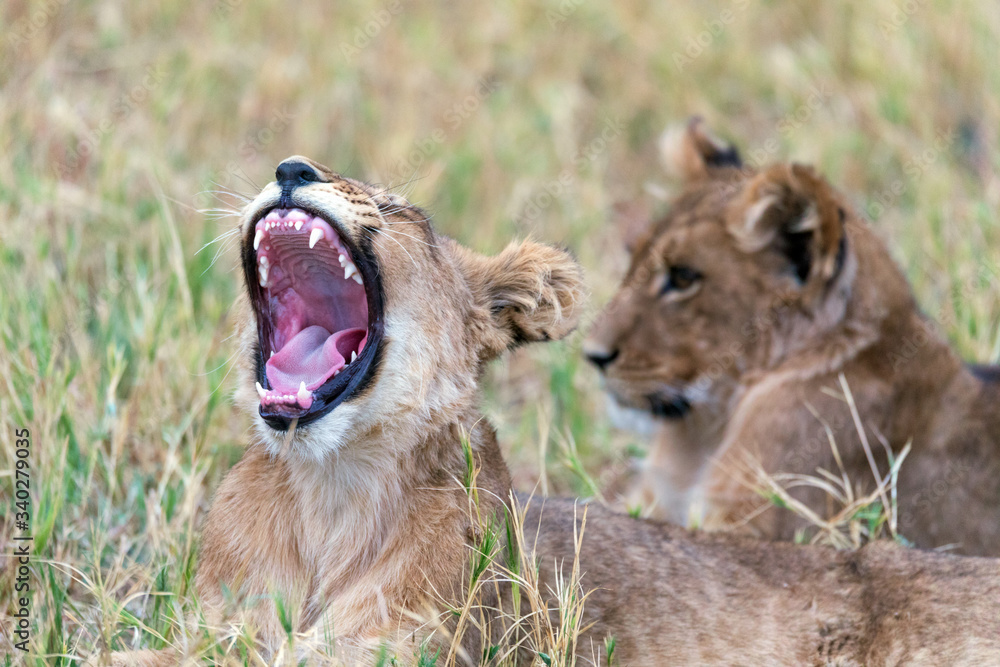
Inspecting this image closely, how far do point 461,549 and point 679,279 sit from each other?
2.37m

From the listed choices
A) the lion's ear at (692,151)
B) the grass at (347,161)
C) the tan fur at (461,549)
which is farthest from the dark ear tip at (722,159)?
the tan fur at (461,549)

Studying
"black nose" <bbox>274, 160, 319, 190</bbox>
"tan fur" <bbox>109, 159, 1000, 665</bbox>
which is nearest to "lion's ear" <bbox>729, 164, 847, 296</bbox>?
"tan fur" <bbox>109, 159, 1000, 665</bbox>

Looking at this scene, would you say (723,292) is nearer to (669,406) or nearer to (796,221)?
(796,221)

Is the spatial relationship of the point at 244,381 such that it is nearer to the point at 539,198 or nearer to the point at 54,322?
the point at 54,322

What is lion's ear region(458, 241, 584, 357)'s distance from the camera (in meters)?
3.89

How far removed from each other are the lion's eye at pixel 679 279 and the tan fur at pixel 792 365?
0.03 metres

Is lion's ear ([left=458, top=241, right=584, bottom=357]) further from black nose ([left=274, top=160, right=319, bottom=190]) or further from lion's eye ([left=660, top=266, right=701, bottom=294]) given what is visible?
lion's eye ([left=660, top=266, right=701, bottom=294])

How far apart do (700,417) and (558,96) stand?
Result: 433 centimetres

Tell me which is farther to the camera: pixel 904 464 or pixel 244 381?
pixel 904 464

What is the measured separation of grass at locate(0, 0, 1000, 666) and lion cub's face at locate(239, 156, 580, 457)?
2.16 ft

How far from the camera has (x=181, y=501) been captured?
179 inches

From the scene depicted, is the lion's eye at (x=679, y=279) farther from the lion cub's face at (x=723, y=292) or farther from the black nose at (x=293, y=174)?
the black nose at (x=293, y=174)

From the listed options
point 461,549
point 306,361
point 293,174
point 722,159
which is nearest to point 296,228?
point 293,174

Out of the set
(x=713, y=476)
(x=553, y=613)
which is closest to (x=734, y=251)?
(x=713, y=476)
